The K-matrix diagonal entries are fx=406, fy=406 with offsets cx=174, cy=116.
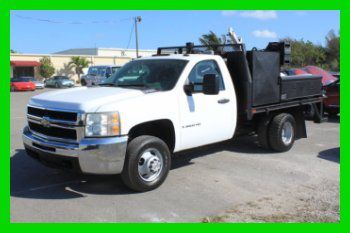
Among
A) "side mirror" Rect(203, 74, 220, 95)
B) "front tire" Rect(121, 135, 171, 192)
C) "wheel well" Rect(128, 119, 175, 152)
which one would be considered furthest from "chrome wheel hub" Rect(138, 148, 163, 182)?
"side mirror" Rect(203, 74, 220, 95)

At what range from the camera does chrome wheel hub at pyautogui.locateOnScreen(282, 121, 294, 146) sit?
8445mm

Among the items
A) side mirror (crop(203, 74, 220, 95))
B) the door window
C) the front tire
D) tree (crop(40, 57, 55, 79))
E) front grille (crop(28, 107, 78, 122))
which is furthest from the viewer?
tree (crop(40, 57, 55, 79))

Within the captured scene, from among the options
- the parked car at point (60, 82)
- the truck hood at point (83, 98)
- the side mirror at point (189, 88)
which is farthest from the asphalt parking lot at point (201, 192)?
the parked car at point (60, 82)

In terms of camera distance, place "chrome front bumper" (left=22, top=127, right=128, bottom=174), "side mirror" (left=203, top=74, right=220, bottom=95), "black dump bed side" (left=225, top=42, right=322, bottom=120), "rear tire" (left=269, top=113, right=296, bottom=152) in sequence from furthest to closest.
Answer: "rear tire" (left=269, top=113, right=296, bottom=152) → "black dump bed side" (left=225, top=42, right=322, bottom=120) → "side mirror" (left=203, top=74, right=220, bottom=95) → "chrome front bumper" (left=22, top=127, right=128, bottom=174)

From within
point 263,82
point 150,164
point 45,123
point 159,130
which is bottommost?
point 150,164

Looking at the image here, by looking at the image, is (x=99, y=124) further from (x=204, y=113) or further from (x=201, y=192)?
(x=204, y=113)

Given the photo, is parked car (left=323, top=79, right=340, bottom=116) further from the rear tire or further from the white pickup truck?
the white pickup truck

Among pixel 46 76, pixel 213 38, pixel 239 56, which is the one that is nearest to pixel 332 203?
pixel 239 56

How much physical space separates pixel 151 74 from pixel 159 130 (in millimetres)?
998

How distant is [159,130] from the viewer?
6254mm

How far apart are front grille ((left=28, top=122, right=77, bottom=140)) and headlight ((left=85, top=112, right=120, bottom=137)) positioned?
22 cm

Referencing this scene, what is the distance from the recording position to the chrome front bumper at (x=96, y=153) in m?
5.26

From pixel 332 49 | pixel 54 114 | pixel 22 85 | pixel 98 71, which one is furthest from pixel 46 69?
pixel 54 114

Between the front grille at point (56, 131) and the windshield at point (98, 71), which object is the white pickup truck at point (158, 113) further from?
the windshield at point (98, 71)
